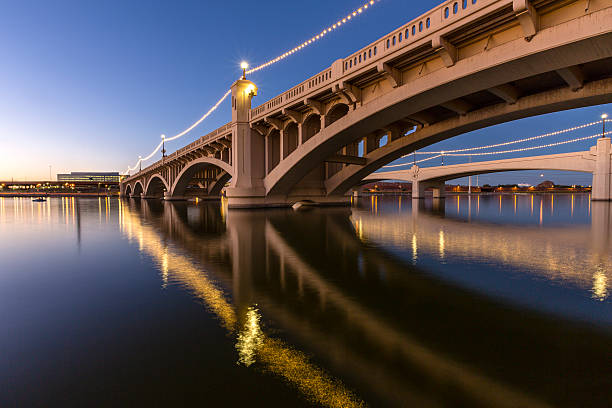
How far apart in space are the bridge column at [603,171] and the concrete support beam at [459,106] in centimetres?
2862

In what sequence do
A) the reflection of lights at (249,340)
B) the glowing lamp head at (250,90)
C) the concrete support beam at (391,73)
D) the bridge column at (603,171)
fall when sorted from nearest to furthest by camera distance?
the reflection of lights at (249,340)
the concrete support beam at (391,73)
the glowing lamp head at (250,90)
the bridge column at (603,171)

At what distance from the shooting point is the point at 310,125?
2541 centimetres

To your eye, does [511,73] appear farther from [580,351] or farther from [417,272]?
[580,351]

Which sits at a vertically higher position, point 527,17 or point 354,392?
point 527,17

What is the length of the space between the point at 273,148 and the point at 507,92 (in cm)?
1749

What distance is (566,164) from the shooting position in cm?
3847

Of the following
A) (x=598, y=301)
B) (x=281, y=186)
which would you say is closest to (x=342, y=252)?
(x=598, y=301)

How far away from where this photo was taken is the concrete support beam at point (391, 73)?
14.7 metres

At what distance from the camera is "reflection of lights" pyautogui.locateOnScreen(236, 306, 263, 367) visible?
2.82 metres

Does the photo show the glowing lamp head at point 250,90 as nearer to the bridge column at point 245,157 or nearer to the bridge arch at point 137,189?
the bridge column at point 245,157

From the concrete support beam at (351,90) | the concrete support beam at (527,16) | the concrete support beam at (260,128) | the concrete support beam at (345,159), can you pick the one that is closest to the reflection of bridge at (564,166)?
the concrete support beam at (345,159)

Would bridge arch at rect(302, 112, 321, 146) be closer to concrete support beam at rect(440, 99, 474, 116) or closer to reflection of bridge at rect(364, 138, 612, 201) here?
concrete support beam at rect(440, 99, 474, 116)

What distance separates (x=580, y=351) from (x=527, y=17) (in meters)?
10.9

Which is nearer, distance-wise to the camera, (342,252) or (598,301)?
(598,301)
